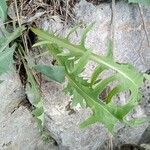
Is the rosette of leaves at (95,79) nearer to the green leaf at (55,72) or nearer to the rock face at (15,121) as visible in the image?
the green leaf at (55,72)

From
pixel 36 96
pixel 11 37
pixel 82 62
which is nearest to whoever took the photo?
pixel 82 62

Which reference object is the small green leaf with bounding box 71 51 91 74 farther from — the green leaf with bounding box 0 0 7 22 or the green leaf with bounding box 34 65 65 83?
the green leaf with bounding box 0 0 7 22

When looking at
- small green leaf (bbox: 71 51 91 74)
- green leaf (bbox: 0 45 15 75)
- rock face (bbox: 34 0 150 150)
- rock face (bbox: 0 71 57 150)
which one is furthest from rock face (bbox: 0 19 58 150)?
small green leaf (bbox: 71 51 91 74)

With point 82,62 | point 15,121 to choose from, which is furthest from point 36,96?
point 82,62

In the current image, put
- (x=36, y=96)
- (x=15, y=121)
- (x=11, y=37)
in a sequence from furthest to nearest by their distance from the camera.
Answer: (x=15, y=121)
(x=36, y=96)
(x=11, y=37)

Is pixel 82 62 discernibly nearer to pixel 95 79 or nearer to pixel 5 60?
pixel 95 79

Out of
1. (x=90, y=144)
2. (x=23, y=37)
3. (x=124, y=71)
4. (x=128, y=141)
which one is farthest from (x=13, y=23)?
(x=128, y=141)

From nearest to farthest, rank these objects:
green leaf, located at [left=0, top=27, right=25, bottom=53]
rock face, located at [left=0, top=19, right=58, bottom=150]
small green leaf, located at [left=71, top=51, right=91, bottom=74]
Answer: small green leaf, located at [left=71, top=51, right=91, bottom=74]
green leaf, located at [left=0, top=27, right=25, bottom=53]
rock face, located at [left=0, top=19, right=58, bottom=150]
